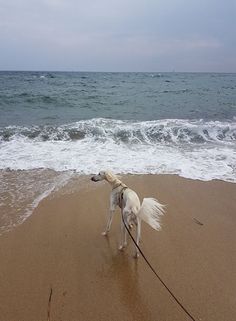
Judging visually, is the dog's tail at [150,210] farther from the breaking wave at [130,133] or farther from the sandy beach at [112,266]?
the breaking wave at [130,133]

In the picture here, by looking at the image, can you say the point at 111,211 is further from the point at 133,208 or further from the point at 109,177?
the point at 133,208

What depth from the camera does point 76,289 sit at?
3416 millimetres

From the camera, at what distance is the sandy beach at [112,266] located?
3.17 m

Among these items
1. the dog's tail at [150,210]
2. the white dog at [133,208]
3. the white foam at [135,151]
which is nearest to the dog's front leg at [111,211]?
the white dog at [133,208]

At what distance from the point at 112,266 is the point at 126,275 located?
247 mm

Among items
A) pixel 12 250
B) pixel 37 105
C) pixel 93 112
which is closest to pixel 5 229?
pixel 12 250

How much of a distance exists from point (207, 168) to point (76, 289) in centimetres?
523

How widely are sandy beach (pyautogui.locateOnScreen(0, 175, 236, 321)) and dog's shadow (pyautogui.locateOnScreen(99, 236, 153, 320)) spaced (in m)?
0.01

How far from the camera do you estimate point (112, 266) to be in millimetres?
3844

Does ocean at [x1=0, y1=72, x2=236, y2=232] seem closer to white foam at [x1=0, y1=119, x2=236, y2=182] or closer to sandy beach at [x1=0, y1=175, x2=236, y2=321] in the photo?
white foam at [x1=0, y1=119, x2=236, y2=182]

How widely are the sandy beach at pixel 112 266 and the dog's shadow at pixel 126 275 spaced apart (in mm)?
11

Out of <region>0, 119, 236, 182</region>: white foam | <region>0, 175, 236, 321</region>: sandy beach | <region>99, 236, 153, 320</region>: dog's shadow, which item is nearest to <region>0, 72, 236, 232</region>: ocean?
<region>0, 119, 236, 182</region>: white foam

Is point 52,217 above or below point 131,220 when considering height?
below

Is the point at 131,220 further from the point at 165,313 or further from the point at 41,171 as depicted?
the point at 41,171
